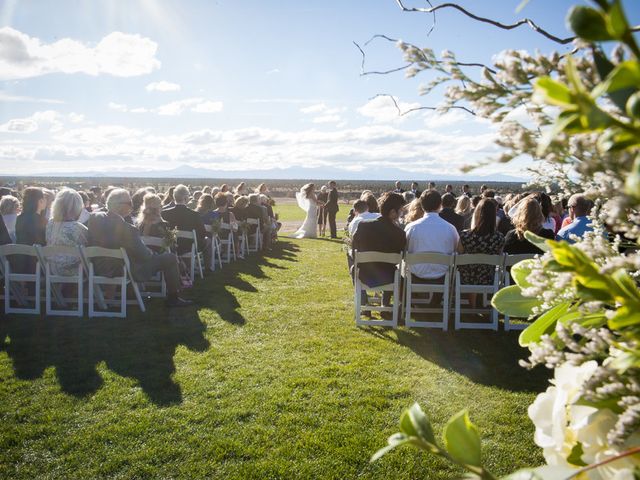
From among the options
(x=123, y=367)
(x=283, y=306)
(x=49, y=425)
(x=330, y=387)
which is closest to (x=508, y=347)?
(x=330, y=387)

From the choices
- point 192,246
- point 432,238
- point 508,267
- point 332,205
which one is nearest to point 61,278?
point 192,246

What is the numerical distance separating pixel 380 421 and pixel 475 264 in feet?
12.5

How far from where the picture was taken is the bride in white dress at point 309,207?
66.0 ft

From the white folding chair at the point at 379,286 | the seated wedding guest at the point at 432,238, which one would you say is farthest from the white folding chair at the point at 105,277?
the seated wedding guest at the point at 432,238

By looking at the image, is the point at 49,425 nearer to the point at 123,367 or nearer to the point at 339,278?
the point at 123,367

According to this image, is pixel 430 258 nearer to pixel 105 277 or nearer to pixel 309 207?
pixel 105 277

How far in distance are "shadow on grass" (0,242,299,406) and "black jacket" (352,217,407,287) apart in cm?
215

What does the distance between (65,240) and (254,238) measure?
29.7 feet

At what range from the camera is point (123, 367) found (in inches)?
236

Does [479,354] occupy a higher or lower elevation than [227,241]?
lower

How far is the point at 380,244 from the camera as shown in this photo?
7898 mm

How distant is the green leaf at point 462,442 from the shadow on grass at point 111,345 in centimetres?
497

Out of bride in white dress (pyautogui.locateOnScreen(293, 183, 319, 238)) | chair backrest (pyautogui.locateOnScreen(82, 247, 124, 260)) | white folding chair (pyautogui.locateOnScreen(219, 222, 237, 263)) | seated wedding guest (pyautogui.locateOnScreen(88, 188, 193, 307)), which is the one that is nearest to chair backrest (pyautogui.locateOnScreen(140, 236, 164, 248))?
seated wedding guest (pyautogui.locateOnScreen(88, 188, 193, 307))

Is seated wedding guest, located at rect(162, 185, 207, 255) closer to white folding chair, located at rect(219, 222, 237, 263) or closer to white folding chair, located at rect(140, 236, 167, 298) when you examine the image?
white folding chair, located at rect(140, 236, 167, 298)
